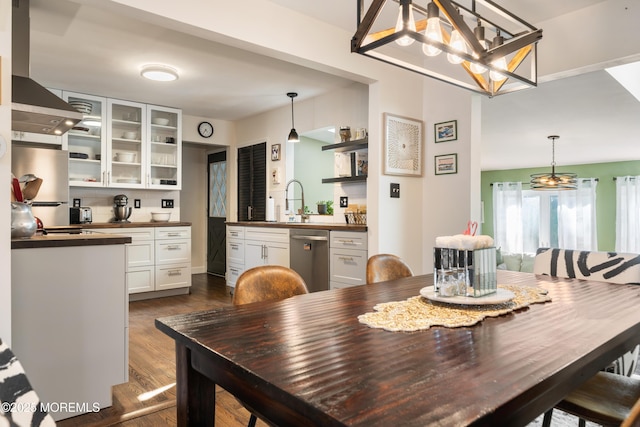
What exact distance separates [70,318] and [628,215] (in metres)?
9.62

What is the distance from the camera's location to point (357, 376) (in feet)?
2.48

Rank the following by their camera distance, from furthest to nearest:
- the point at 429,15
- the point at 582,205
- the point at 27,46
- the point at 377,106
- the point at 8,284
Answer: the point at 582,205 → the point at 377,106 → the point at 27,46 → the point at 8,284 → the point at 429,15

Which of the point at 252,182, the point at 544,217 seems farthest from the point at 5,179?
the point at 544,217

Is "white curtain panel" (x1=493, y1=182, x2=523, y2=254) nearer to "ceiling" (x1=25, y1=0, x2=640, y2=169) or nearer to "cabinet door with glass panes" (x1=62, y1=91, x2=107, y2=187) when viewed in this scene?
"ceiling" (x1=25, y1=0, x2=640, y2=169)

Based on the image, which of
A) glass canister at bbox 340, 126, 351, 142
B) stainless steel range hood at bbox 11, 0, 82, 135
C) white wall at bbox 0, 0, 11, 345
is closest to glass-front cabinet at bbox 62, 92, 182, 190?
stainless steel range hood at bbox 11, 0, 82, 135

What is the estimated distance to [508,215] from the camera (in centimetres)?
1004

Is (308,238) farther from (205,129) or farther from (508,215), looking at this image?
(508,215)

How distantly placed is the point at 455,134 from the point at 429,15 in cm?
243

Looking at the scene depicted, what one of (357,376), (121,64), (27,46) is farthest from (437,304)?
(121,64)

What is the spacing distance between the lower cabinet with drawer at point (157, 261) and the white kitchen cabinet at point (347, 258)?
7.66 ft

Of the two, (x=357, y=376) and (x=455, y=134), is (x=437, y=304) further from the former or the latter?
(x=455, y=134)

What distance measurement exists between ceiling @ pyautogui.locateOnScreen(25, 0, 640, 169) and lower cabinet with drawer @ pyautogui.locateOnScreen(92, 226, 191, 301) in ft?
5.59

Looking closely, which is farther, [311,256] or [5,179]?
[311,256]

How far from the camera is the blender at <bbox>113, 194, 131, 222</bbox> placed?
5227mm
